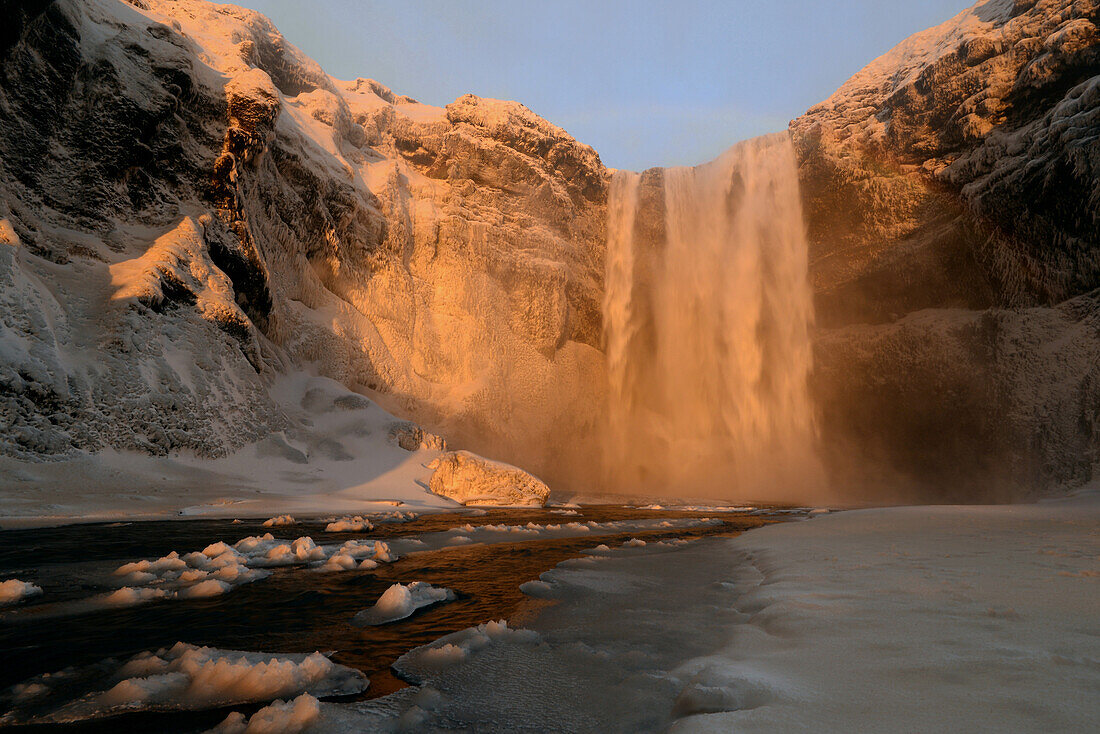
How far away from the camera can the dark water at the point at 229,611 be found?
2.34m

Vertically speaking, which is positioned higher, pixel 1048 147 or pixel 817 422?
pixel 1048 147

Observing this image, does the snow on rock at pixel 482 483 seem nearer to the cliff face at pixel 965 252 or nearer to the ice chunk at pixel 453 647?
the ice chunk at pixel 453 647

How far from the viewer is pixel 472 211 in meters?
25.6

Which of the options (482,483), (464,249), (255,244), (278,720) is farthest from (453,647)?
(464,249)

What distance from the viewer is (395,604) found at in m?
3.21

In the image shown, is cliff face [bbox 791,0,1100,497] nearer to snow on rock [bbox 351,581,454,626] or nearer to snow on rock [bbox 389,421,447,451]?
snow on rock [bbox 389,421,447,451]

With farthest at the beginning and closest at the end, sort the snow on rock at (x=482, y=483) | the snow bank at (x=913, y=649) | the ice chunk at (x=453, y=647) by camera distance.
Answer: the snow on rock at (x=482, y=483)
the ice chunk at (x=453, y=647)
the snow bank at (x=913, y=649)

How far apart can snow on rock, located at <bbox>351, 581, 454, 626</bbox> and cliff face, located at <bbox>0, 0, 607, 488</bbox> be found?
31.3 ft

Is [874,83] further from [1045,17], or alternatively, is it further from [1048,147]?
[1048,147]

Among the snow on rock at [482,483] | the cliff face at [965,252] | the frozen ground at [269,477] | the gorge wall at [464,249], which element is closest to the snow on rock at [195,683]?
the frozen ground at [269,477]

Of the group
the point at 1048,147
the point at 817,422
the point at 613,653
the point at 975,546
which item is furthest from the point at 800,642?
the point at 817,422

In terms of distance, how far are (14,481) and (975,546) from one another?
12534 mm

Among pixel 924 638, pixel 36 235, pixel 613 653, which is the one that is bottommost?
pixel 613 653

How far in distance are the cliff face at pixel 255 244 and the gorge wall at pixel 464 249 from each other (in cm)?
8
